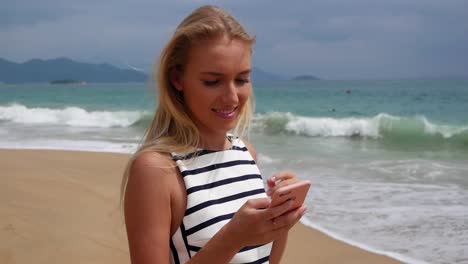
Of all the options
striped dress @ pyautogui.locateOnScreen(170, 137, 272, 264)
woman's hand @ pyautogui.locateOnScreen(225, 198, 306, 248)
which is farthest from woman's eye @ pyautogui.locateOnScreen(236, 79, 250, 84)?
woman's hand @ pyautogui.locateOnScreen(225, 198, 306, 248)

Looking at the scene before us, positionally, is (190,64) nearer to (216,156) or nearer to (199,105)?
(199,105)

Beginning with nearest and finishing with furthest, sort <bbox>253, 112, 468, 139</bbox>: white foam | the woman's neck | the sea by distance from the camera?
the woman's neck, the sea, <bbox>253, 112, 468, 139</bbox>: white foam

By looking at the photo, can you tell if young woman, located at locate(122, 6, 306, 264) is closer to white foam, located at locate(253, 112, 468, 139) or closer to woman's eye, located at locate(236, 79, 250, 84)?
woman's eye, located at locate(236, 79, 250, 84)

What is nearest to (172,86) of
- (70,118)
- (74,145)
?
(74,145)

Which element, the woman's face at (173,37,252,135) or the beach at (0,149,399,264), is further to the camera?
the beach at (0,149,399,264)

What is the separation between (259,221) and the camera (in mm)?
1605

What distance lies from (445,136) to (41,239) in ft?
44.6

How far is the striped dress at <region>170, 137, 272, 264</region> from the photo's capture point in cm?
179

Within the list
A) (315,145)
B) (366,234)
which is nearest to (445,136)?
(315,145)

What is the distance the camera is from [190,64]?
74.4 inches

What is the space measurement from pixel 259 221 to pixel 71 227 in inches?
156

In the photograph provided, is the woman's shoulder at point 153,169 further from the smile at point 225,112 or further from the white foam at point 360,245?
the white foam at point 360,245

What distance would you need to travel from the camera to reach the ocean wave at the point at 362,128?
1658 centimetres

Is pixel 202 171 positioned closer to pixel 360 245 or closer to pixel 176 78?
pixel 176 78
